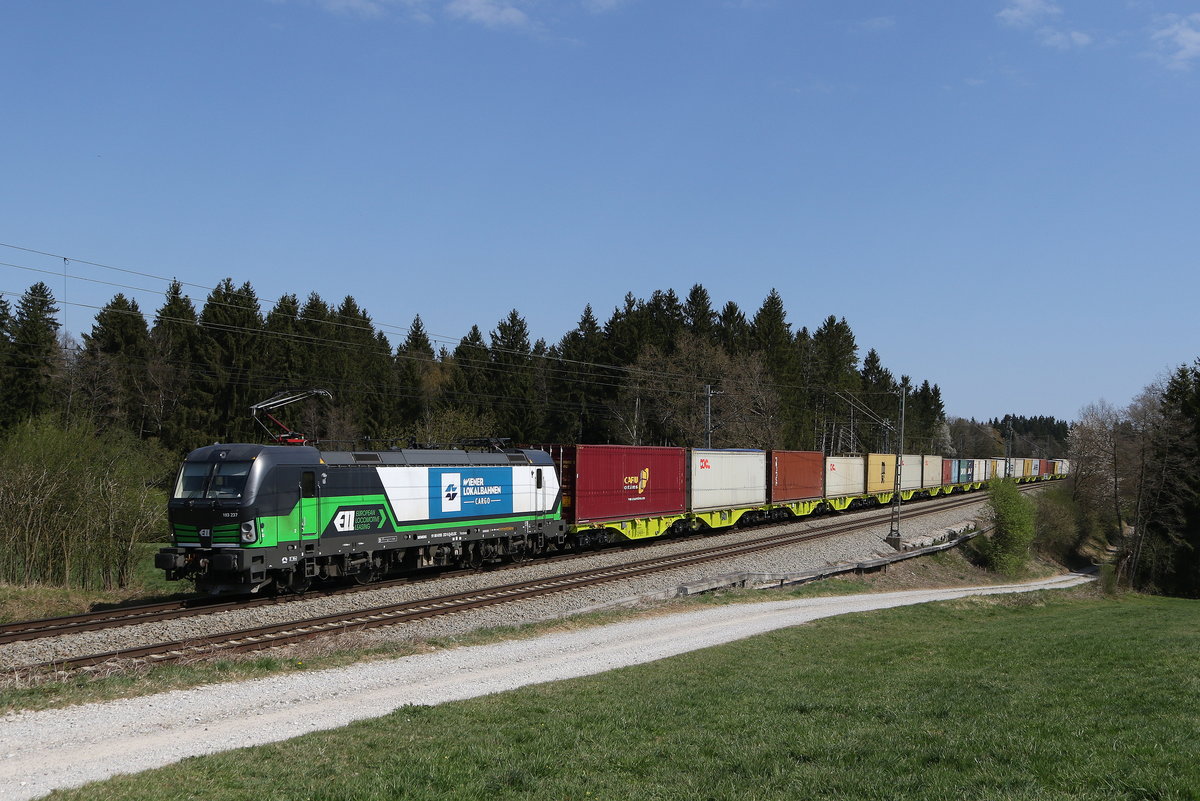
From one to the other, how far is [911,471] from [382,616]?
53975 mm

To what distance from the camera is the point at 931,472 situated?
7006 cm

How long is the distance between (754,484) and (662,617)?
22227mm

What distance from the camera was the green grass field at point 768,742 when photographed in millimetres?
7340

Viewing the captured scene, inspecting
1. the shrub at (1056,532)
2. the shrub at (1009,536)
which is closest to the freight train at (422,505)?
the shrub at (1009,536)

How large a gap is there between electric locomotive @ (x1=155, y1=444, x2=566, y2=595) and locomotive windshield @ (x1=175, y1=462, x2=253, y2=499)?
3cm

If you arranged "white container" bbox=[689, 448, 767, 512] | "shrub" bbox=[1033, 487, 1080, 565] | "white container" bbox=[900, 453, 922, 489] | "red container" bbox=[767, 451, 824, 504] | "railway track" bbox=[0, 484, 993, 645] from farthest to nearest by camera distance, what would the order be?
"white container" bbox=[900, 453, 922, 489] < "shrub" bbox=[1033, 487, 1080, 565] < "red container" bbox=[767, 451, 824, 504] < "white container" bbox=[689, 448, 767, 512] < "railway track" bbox=[0, 484, 993, 645]

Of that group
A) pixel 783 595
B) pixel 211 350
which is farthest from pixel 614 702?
pixel 211 350

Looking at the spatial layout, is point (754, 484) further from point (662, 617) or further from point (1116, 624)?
point (662, 617)

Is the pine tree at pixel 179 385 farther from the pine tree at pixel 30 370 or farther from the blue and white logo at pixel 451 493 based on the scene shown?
the blue and white logo at pixel 451 493

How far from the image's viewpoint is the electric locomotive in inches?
781

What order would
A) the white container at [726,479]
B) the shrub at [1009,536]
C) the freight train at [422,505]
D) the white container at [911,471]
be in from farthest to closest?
the white container at [911,471] < the shrub at [1009,536] < the white container at [726,479] < the freight train at [422,505]

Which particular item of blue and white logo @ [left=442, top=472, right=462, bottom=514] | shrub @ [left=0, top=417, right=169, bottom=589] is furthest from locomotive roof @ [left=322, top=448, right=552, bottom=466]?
shrub @ [left=0, top=417, right=169, bottom=589]

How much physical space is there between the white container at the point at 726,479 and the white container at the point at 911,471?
23.9 metres

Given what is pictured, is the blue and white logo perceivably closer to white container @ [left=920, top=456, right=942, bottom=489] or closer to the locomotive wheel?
the locomotive wheel
